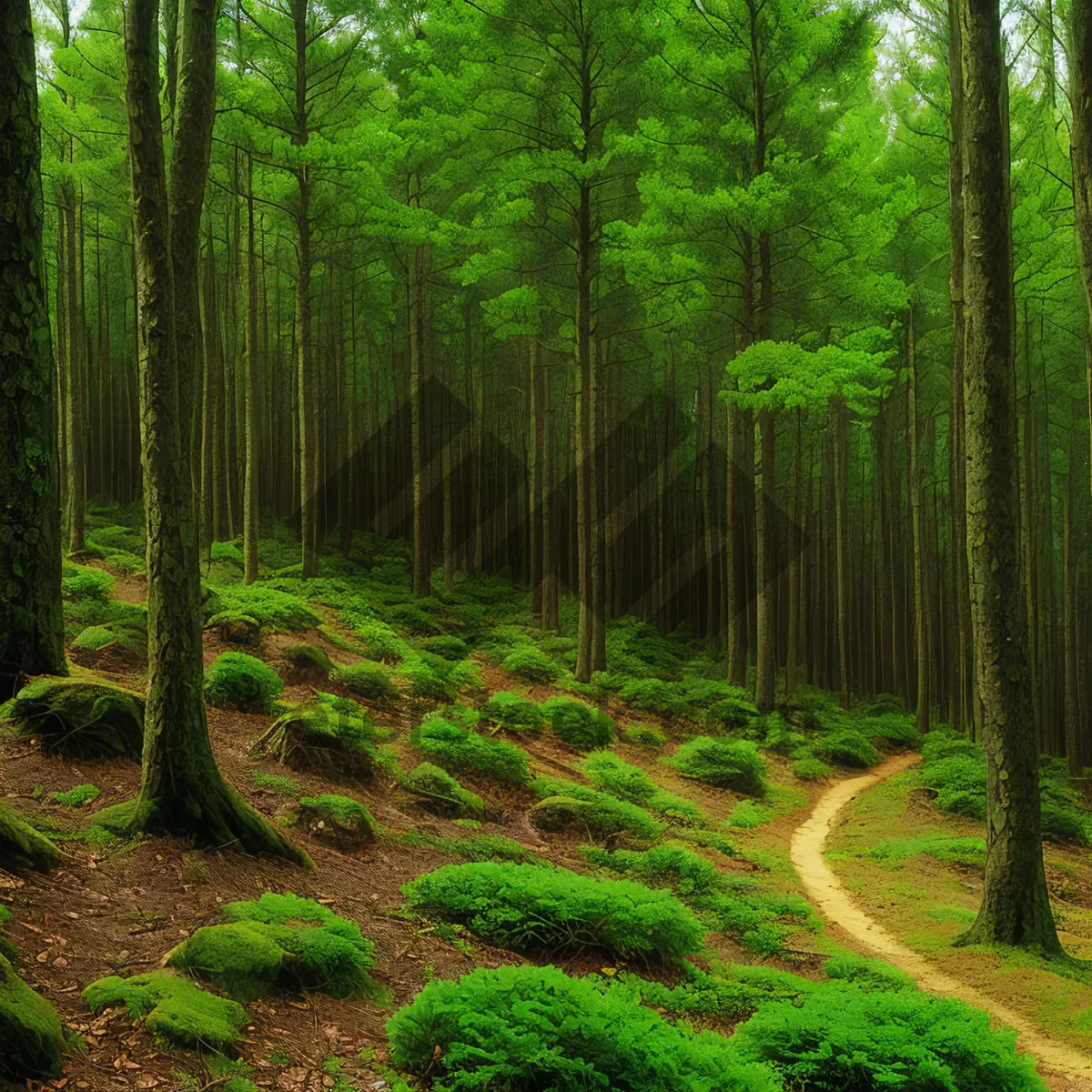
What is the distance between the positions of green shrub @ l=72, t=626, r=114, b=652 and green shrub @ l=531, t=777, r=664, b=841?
15.9 ft

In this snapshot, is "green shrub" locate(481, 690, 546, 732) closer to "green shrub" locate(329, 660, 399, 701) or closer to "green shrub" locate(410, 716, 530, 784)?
"green shrub" locate(329, 660, 399, 701)

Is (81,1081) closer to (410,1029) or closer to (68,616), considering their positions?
(410,1029)

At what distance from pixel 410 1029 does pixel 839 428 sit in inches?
949

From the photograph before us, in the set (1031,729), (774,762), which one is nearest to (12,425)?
(1031,729)

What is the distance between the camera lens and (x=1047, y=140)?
18.9 metres

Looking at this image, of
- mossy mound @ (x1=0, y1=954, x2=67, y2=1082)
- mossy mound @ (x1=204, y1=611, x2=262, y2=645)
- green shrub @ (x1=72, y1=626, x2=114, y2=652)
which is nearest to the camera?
mossy mound @ (x1=0, y1=954, x2=67, y2=1082)

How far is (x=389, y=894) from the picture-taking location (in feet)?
21.4

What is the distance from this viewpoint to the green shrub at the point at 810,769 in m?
15.8

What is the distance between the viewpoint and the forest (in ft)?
15.5

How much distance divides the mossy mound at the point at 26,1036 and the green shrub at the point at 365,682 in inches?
348

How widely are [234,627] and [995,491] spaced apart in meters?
8.95

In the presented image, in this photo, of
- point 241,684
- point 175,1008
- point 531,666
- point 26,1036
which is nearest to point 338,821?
point 241,684

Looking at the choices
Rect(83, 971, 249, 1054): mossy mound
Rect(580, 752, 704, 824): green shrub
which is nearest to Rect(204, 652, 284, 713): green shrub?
Rect(580, 752, 704, 824): green shrub

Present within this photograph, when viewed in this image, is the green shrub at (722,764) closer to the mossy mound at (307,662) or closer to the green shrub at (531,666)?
the green shrub at (531,666)
